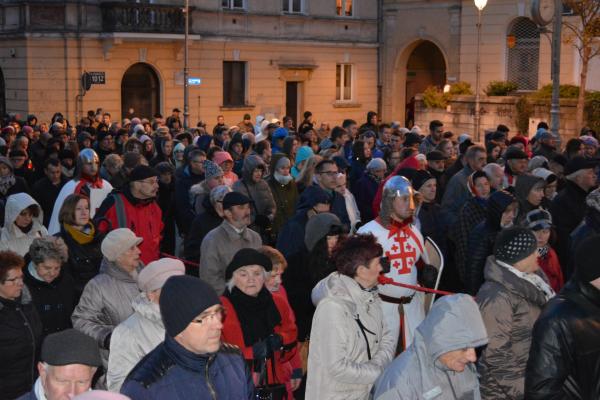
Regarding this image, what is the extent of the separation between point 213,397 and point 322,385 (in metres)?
1.51

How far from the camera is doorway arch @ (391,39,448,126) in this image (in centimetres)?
3694

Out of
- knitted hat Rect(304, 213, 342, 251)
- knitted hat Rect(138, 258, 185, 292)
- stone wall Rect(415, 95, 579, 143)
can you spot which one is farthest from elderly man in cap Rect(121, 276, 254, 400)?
stone wall Rect(415, 95, 579, 143)

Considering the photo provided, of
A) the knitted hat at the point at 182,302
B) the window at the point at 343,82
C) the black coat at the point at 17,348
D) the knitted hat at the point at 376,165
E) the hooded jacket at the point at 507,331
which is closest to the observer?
the knitted hat at the point at 182,302

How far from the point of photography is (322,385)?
5.15 m

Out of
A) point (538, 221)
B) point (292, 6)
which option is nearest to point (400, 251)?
point (538, 221)

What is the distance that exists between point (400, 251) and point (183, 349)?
12.4 feet

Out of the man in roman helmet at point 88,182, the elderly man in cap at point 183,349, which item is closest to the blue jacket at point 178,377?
the elderly man in cap at point 183,349

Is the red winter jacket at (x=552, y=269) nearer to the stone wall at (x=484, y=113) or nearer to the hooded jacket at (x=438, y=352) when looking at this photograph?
the hooded jacket at (x=438, y=352)

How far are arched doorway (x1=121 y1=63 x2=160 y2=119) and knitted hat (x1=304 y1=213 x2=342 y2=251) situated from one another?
23.3m

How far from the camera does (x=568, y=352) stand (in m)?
4.22

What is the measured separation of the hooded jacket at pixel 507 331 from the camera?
17.1 ft

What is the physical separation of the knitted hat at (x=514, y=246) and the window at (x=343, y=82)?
31.0 m

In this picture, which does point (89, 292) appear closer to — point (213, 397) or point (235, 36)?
point (213, 397)

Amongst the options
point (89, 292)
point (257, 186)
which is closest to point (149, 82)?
point (257, 186)
